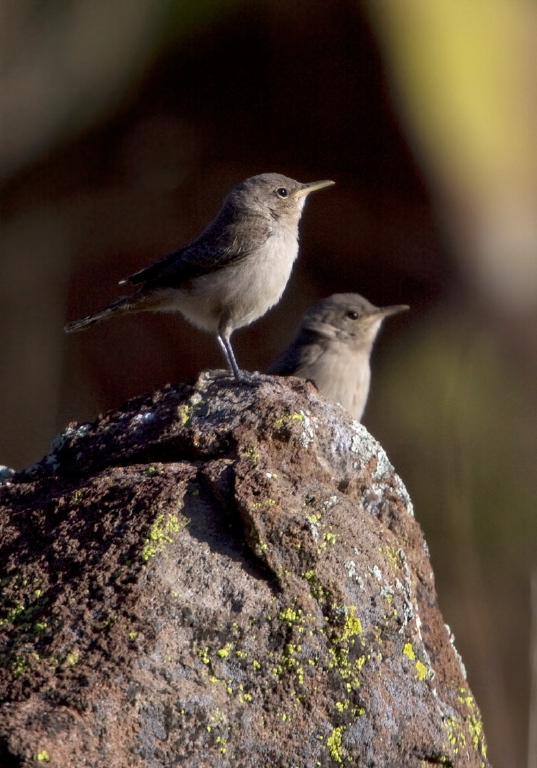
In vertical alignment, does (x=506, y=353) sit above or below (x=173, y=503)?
below

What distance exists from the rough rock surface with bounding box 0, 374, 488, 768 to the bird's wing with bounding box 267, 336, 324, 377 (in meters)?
4.96

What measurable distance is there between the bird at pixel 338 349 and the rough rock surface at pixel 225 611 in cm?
473

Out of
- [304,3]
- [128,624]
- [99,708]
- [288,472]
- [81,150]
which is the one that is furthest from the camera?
[81,150]

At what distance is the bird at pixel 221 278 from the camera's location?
6.91 m

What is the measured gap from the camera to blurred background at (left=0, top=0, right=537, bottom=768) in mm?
9445

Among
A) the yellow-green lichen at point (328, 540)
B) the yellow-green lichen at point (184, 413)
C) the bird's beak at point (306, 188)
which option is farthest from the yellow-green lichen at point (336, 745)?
the bird's beak at point (306, 188)

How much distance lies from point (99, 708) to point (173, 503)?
0.72 metres

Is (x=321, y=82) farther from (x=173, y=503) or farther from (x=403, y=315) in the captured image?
(x=173, y=503)

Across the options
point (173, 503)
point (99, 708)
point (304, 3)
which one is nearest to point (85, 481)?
point (173, 503)

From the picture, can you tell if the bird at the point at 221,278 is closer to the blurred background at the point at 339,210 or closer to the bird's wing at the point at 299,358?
the bird's wing at the point at 299,358

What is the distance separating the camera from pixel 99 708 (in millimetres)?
2807

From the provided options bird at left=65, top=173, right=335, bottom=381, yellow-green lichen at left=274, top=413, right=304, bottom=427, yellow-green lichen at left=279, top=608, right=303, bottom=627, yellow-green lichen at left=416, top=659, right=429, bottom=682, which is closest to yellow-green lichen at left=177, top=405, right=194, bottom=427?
yellow-green lichen at left=274, top=413, right=304, bottom=427

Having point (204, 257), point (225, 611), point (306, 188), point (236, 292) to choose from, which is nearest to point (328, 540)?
point (225, 611)

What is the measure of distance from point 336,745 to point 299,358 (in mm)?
6009
